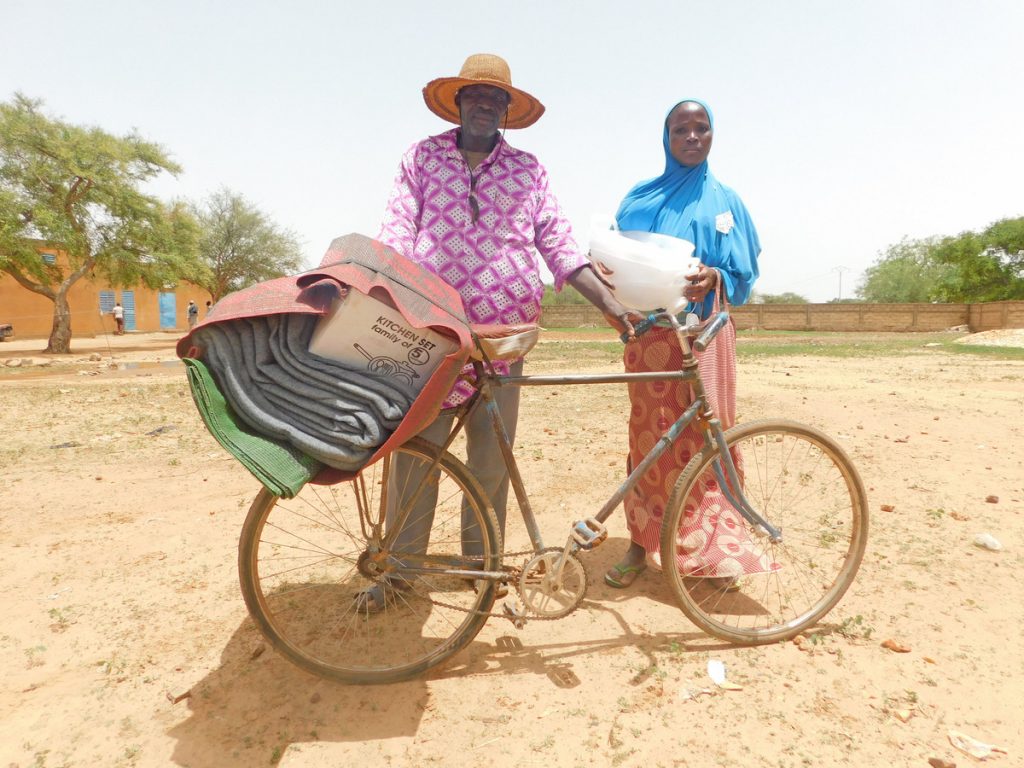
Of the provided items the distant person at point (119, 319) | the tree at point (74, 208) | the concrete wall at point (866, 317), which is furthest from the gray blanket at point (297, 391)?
the distant person at point (119, 319)

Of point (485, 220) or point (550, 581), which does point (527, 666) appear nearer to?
point (550, 581)

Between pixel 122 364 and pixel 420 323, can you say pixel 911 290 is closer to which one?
pixel 122 364

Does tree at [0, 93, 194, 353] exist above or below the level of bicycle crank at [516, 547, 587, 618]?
above

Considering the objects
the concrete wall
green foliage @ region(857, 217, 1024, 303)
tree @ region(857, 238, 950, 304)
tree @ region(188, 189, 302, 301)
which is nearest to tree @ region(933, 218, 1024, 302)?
green foliage @ region(857, 217, 1024, 303)

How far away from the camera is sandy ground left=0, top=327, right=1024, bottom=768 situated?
1.93 m

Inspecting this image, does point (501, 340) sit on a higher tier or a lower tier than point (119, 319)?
lower

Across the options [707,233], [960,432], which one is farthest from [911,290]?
[707,233]

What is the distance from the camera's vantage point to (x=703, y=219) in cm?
267

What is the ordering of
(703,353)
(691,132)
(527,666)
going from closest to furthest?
(527,666), (703,353), (691,132)

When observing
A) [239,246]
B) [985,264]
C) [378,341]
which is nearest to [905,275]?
[985,264]

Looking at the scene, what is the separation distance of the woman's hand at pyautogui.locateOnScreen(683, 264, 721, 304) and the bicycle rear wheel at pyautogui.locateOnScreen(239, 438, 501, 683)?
1164 mm

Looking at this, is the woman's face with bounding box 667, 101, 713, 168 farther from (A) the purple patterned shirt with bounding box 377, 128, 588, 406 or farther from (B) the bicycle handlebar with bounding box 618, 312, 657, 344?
(B) the bicycle handlebar with bounding box 618, 312, 657, 344

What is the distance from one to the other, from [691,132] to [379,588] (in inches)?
96.6

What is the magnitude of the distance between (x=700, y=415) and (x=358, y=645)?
5.46 feet
